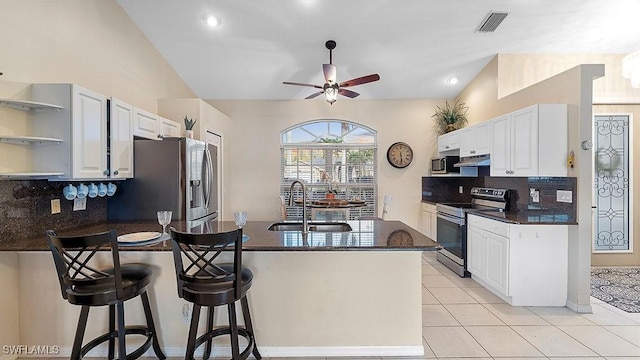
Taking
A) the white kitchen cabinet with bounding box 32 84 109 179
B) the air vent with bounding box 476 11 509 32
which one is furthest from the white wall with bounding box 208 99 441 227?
the white kitchen cabinet with bounding box 32 84 109 179

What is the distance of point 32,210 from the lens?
101 inches

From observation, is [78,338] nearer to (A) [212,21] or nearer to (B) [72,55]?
(B) [72,55]

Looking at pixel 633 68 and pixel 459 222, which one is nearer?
pixel 633 68

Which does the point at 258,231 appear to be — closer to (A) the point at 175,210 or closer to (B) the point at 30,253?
(A) the point at 175,210

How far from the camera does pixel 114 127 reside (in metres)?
2.95

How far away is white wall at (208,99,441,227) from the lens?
596cm

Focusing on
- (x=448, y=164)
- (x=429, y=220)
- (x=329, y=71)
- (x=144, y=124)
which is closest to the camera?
(x=144, y=124)

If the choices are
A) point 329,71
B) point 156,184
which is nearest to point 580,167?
point 329,71

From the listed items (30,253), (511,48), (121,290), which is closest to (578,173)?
(511,48)

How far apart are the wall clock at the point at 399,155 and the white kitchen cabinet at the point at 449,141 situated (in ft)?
1.82

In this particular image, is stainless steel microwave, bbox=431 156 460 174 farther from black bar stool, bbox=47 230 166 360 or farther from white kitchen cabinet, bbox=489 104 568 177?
black bar stool, bbox=47 230 166 360

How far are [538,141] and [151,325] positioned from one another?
3941 mm

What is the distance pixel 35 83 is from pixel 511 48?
527 cm

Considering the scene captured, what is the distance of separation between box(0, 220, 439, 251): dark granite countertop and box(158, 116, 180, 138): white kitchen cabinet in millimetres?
1394
